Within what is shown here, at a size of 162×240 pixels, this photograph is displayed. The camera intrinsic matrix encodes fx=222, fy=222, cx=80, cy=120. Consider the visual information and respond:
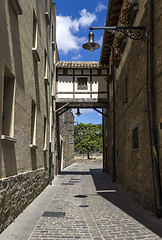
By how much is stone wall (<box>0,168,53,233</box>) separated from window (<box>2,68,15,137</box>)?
3.53ft

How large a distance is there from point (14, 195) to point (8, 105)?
6.69ft

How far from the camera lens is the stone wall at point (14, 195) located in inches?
168

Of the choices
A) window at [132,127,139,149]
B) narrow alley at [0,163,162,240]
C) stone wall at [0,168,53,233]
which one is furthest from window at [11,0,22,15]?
window at [132,127,139,149]

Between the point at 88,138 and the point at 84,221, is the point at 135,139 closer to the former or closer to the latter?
the point at 84,221

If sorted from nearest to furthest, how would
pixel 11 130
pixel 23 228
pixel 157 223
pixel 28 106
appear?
pixel 23 228 < pixel 157 223 < pixel 11 130 < pixel 28 106

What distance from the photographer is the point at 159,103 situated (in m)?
5.48

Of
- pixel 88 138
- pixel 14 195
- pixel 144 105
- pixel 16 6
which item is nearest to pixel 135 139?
pixel 144 105

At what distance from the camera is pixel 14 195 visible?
5.02m

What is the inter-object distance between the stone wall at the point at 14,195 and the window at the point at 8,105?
1076 mm

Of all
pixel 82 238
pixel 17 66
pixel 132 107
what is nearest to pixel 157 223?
pixel 82 238

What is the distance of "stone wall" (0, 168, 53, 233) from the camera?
14.0ft

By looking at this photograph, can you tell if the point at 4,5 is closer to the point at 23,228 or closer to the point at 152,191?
the point at 23,228

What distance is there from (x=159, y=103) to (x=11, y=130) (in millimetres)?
3590

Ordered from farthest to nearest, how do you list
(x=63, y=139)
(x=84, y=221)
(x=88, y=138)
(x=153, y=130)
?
(x=88, y=138) < (x=63, y=139) < (x=153, y=130) < (x=84, y=221)
